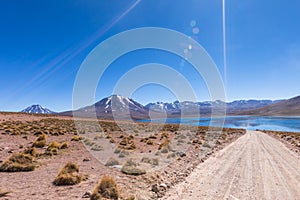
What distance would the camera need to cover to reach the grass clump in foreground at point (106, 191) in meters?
5.59

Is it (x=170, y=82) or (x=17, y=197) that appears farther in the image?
(x=170, y=82)

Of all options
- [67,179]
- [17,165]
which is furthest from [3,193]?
[17,165]

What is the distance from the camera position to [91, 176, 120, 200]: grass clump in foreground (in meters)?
5.59

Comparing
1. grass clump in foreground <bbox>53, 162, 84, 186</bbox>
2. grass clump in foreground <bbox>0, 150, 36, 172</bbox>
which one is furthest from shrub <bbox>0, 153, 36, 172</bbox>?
grass clump in foreground <bbox>53, 162, 84, 186</bbox>

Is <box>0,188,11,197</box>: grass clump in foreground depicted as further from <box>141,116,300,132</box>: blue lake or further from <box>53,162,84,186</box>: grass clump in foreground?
<box>141,116,300,132</box>: blue lake

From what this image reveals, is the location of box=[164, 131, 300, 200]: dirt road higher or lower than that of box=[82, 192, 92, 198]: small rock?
lower

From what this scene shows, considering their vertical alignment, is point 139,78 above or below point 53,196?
above

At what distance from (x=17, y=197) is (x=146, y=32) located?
16.4m

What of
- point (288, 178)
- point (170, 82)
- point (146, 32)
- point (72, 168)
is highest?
point (146, 32)

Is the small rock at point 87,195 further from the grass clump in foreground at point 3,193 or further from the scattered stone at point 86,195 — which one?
the grass clump in foreground at point 3,193

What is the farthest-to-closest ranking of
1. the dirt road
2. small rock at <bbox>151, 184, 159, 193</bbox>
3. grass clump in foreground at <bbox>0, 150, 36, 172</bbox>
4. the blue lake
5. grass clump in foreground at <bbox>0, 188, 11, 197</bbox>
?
the blue lake
grass clump in foreground at <bbox>0, 150, 36, 172</bbox>
small rock at <bbox>151, 184, 159, 193</bbox>
the dirt road
grass clump in foreground at <bbox>0, 188, 11, 197</bbox>

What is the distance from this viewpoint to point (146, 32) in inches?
723

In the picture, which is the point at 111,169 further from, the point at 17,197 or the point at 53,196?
the point at 17,197

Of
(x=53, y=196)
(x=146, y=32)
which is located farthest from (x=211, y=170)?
(x=146, y=32)
